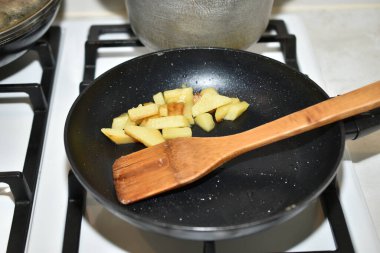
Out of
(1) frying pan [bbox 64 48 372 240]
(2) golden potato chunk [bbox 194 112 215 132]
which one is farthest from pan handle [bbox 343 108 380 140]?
(2) golden potato chunk [bbox 194 112 215 132]

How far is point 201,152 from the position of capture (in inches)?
25.1

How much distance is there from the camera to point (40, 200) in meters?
0.65

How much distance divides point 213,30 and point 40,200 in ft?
1.12

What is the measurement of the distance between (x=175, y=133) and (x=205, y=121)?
0.05m

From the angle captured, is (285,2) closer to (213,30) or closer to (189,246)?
(213,30)

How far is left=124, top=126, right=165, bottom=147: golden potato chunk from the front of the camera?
2.27ft

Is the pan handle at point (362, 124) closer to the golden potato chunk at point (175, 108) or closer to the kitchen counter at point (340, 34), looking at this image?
the kitchen counter at point (340, 34)

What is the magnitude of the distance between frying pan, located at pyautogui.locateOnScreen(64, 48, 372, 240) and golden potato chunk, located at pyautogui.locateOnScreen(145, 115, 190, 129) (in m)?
0.04

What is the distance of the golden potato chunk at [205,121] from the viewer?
29.3 inches

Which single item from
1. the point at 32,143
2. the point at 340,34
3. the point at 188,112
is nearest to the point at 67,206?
the point at 32,143

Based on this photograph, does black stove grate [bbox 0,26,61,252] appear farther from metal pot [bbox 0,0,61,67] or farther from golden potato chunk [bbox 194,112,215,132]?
golden potato chunk [bbox 194,112,215,132]

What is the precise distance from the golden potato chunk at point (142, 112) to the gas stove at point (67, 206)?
110 mm

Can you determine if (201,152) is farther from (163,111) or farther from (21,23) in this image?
(21,23)

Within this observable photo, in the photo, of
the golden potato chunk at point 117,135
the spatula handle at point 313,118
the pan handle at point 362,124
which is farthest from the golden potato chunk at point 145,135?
the pan handle at point 362,124
